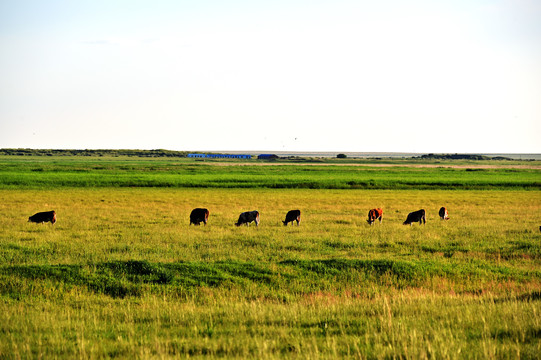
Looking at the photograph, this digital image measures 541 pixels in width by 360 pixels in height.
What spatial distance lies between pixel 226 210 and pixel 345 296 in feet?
78.9

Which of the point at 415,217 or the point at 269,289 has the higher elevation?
the point at 415,217

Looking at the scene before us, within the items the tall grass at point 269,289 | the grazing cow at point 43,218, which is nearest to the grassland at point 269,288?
the tall grass at point 269,289

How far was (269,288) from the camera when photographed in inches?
584

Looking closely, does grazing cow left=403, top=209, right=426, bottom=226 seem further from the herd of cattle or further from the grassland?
the grassland

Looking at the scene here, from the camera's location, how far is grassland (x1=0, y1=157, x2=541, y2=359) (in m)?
9.04

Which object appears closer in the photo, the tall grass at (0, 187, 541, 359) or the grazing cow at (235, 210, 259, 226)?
the tall grass at (0, 187, 541, 359)

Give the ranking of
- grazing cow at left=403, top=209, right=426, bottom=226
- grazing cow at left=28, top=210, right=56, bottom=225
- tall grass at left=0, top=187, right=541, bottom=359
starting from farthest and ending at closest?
grazing cow at left=403, top=209, right=426, bottom=226
grazing cow at left=28, top=210, right=56, bottom=225
tall grass at left=0, top=187, right=541, bottom=359

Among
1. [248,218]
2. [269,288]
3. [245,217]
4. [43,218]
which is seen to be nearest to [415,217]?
[248,218]

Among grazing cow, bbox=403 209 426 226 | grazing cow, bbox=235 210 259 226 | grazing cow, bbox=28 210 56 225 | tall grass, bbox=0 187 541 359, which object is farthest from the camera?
grazing cow, bbox=403 209 426 226

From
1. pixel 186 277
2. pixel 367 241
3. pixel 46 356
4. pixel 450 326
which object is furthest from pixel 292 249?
pixel 46 356

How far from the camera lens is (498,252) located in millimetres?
20484

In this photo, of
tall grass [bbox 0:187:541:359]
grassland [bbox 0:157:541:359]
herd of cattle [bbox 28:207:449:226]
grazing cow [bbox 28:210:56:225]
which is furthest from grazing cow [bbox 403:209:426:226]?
grazing cow [bbox 28:210:56:225]

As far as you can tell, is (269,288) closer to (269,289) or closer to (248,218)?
(269,289)

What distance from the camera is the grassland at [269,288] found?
9039 mm
